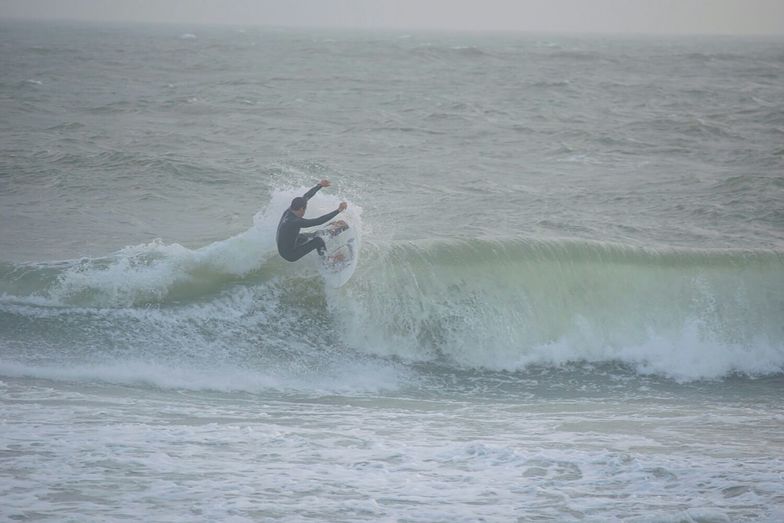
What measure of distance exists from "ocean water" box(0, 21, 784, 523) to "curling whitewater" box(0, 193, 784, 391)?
0.13 feet

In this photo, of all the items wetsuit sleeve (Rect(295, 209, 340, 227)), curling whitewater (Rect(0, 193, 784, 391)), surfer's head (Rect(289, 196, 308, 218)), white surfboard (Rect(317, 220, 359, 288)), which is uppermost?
surfer's head (Rect(289, 196, 308, 218))

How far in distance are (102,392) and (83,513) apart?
10.1 ft

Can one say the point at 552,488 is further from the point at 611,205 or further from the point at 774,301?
the point at 611,205

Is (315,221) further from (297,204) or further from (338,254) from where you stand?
(338,254)

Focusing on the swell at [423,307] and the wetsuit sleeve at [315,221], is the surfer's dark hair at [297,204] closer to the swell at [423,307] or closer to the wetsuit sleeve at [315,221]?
the wetsuit sleeve at [315,221]

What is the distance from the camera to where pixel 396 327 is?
10930mm

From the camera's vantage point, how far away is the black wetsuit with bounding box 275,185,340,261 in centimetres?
1009

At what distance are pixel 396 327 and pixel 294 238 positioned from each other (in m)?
1.83

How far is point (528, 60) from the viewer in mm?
56469

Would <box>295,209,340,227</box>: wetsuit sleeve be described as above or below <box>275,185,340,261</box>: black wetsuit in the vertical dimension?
above

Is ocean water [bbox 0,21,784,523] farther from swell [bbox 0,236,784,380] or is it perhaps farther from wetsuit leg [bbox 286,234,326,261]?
wetsuit leg [bbox 286,234,326,261]

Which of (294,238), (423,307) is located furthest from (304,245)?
(423,307)

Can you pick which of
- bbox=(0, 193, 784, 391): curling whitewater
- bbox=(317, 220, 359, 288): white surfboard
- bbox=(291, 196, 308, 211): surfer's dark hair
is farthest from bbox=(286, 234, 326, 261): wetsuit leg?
bbox=(0, 193, 784, 391): curling whitewater

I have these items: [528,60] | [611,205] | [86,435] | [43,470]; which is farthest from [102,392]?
[528,60]
